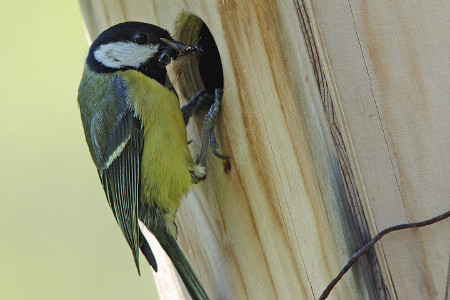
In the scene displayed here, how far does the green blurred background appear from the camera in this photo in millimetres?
3293

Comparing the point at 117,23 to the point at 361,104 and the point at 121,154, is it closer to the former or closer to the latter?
the point at 121,154

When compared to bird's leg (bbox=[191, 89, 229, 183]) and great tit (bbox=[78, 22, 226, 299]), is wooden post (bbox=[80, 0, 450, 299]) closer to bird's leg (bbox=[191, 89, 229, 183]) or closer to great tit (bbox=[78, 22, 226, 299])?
bird's leg (bbox=[191, 89, 229, 183])

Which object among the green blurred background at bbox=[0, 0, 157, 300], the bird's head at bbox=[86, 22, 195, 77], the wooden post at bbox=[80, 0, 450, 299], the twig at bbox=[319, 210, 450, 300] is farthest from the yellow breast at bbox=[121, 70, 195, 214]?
the green blurred background at bbox=[0, 0, 157, 300]

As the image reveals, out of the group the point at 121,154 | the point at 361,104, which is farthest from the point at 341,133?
the point at 121,154

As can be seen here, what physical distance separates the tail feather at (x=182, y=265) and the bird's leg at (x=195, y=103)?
36 centimetres

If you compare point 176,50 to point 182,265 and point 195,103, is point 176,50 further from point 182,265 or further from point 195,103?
point 182,265

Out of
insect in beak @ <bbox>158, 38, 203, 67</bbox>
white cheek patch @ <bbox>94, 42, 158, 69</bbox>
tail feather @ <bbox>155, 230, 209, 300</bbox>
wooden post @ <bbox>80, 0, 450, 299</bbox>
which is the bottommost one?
tail feather @ <bbox>155, 230, 209, 300</bbox>

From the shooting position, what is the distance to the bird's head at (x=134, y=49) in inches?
74.1

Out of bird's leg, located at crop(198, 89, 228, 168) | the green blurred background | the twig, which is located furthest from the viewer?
the green blurred background

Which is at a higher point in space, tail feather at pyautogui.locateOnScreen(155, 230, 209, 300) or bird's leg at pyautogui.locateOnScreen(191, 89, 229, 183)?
bird's leg at pyautogui.locateOnScreen(191, 89, 229, 183)

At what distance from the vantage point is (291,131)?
1.46 m

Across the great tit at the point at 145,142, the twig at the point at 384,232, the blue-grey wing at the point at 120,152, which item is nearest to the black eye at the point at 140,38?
the great tit at the point at 145,142

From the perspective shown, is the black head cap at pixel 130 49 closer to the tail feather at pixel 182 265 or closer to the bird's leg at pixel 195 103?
the bird's leg at pixel 195 103

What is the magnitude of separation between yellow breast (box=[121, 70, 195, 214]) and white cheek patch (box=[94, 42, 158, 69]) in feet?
0.51
